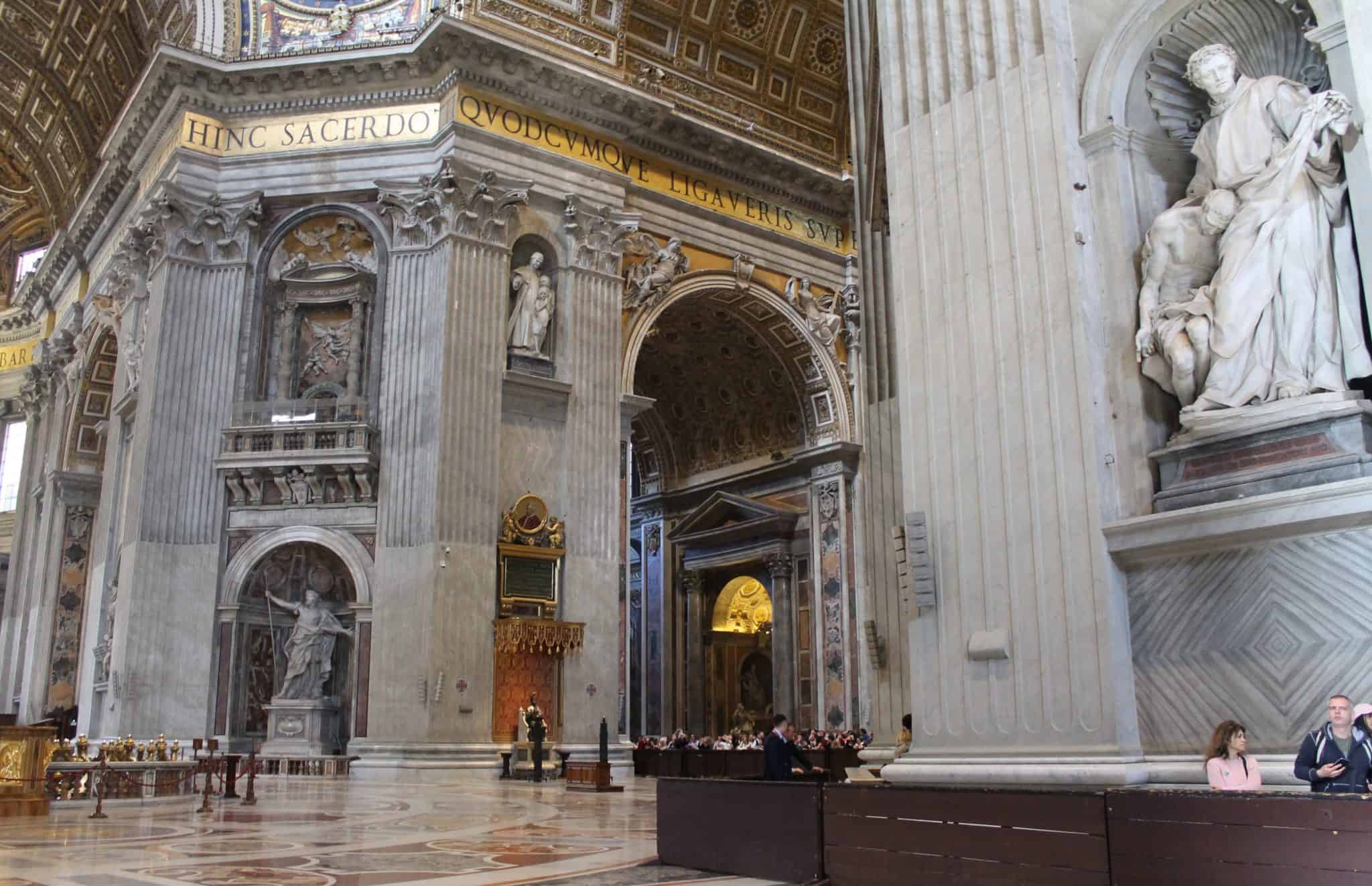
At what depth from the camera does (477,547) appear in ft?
56.9

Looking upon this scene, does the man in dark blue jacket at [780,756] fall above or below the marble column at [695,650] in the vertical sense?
below

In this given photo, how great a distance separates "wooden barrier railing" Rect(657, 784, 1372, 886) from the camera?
377cm

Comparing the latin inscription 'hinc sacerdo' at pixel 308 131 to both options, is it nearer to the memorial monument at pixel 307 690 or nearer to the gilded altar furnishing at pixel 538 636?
the memorial monument at pixel 307 690

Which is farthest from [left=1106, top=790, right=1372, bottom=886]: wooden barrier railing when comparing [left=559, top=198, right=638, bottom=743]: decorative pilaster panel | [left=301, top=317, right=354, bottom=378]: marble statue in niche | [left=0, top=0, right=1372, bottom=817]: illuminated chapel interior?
[left=301, top=317, right=354, bottom=378]: marble statue in niche

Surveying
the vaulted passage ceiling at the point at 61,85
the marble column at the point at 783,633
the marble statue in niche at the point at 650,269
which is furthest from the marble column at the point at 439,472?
the marble column at the point at 783,633

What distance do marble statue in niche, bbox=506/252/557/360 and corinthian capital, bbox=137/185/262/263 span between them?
4.19m

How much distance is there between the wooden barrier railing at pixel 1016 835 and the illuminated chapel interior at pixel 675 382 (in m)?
0.71

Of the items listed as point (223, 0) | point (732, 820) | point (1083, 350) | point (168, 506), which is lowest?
point (732, 820)

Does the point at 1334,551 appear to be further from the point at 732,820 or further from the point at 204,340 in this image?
the point at 204,340

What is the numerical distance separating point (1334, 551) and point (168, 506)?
1639 cm

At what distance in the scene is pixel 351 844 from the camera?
752cm

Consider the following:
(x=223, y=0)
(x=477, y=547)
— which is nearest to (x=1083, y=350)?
(x=477, y=547)

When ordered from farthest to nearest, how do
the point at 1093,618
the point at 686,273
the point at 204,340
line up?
1. the point at 686,273
2. the point at 204,340
3. the point at 1093,618

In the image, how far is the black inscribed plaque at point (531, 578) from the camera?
690 inches
